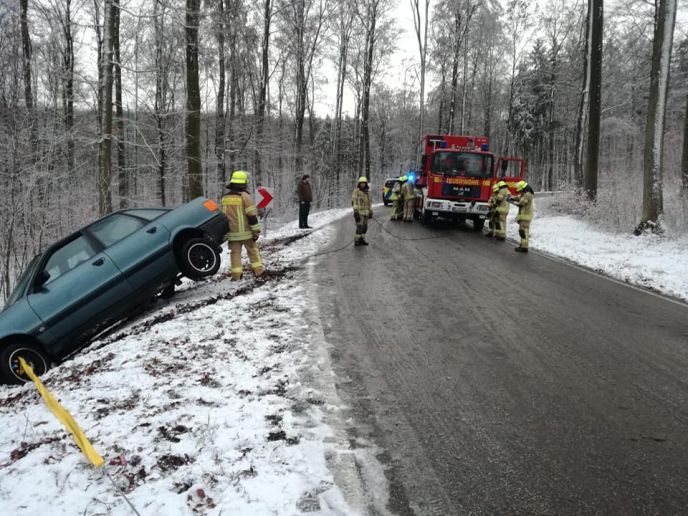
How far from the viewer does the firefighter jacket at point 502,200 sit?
12819 millimetres

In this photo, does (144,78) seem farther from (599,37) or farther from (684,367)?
(684,367)

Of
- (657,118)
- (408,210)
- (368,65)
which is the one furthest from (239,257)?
(368,65)

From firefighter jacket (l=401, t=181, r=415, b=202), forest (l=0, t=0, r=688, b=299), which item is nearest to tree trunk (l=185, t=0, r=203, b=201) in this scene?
forest (l=0, t=0, r=688, b=299)

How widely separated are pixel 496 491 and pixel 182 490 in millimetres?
1795

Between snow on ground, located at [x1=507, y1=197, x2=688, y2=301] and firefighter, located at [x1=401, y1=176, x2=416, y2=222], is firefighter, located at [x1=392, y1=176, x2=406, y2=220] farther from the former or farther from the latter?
snow on ground, located at [x1=507, y1=197, x2=688, y2=301]

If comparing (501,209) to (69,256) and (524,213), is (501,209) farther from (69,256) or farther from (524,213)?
(69,256)

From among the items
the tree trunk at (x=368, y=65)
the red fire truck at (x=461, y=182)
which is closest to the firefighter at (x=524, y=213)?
the red fire truck at (x=461, y=182)

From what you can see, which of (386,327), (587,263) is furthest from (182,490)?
(587,263)

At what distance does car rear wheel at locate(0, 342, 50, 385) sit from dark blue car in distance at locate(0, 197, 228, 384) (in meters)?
0.01

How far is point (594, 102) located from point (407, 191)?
7.09 meters

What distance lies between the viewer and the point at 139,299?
253 inches

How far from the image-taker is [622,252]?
34.5 ft

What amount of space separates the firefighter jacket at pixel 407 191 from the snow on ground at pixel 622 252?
3.94m

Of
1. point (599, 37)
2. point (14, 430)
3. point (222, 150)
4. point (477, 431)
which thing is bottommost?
point (14, 430)
